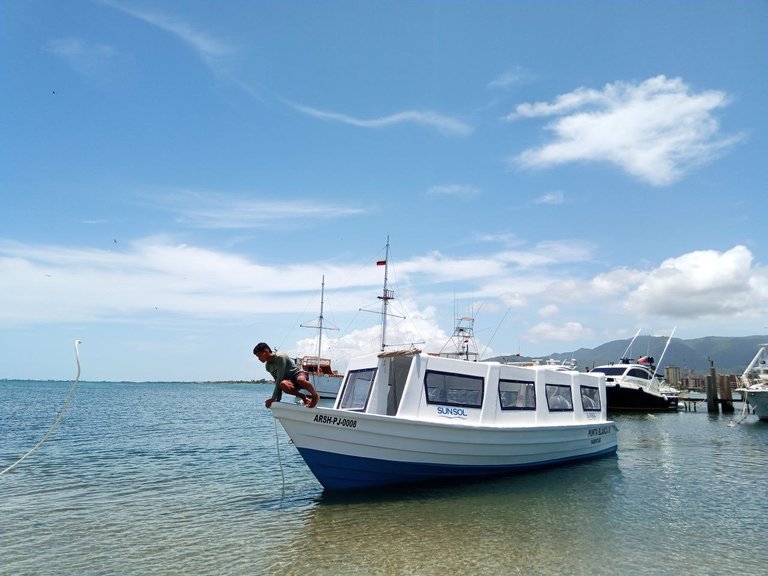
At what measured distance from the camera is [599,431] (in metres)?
19.6

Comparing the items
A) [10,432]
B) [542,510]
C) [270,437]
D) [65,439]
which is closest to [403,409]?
[542,510]

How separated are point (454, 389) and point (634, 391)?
120 feet

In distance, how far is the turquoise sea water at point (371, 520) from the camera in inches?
358

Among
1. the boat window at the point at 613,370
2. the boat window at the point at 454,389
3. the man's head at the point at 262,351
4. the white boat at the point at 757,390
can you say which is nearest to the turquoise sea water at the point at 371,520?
the man's head at the point at 262,351

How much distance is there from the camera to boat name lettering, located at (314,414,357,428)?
12.3 meters

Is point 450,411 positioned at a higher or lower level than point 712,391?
lower

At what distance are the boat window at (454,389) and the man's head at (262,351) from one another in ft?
13.4

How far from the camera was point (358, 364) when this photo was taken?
15117 millimetres

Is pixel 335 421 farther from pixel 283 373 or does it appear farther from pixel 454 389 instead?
pixel 454 389

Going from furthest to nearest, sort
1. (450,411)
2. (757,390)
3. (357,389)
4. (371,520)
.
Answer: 1. (757,390)
2. (357,389)
3. (450,411)
4. (371,520)

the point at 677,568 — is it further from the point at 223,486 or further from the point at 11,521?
the point at 11,521

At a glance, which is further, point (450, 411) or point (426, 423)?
point (450, 411)

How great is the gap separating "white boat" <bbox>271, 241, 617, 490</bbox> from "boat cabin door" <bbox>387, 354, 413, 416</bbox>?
0.03m

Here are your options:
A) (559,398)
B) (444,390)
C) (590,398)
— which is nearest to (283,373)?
(444,390)
